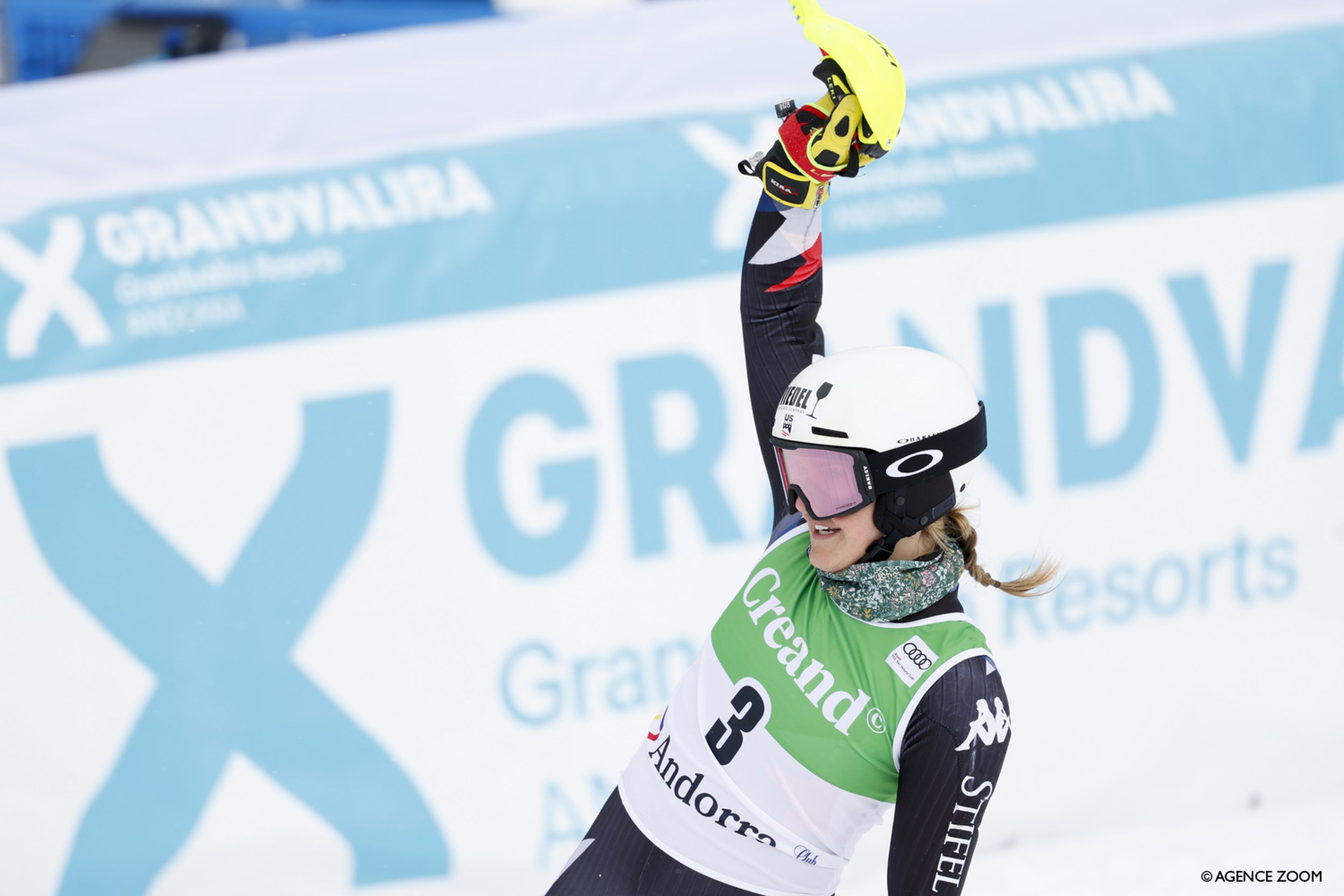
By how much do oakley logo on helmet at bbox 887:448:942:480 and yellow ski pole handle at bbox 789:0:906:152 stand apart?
1.81 ft

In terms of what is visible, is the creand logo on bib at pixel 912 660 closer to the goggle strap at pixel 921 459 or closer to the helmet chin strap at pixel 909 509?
the helmet chin strap at pixel 909 509

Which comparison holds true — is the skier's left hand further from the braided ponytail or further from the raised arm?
the braided ponytail

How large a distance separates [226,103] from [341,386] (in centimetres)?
113

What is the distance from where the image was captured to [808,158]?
7.64 feet

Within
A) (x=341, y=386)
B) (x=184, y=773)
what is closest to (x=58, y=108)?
(x=341, y=386)

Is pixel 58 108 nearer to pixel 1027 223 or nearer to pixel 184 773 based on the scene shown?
pixel 184 773

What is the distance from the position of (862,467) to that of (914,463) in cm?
10

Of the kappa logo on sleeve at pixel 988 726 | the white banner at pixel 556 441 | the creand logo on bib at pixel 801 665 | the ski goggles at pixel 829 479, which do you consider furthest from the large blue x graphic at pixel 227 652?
the kappa logo on sleeve at pixel 988 726

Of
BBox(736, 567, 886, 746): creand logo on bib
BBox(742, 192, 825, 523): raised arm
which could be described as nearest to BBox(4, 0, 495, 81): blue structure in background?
BBox(742, 192, 825, 523): raised arm

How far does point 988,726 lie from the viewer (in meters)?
2.09

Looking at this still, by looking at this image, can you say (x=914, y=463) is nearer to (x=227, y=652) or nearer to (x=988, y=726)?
(x=988, y=726)

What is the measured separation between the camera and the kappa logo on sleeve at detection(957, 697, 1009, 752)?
81.7 inches

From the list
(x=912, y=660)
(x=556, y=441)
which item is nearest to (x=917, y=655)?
(x=912, y=660)

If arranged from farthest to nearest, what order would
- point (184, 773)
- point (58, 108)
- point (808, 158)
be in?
point (58, 108), point (184, 773), point (808, 158)
